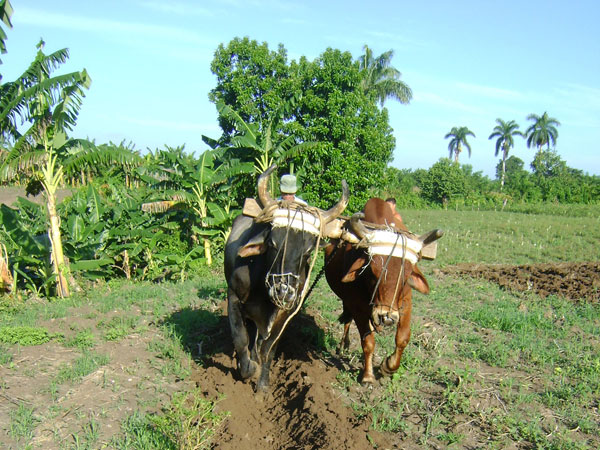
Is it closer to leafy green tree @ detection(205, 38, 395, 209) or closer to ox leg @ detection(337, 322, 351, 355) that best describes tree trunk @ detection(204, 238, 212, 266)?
leafy green tree @ detection(205, 38, 395, 209)

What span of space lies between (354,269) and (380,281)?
0.42 metres

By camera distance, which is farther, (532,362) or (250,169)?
(250,169)

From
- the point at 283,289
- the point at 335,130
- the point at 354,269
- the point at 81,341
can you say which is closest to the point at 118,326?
the point at 81,341

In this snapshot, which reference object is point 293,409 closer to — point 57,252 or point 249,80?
point 57,252

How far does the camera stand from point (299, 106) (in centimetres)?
1788

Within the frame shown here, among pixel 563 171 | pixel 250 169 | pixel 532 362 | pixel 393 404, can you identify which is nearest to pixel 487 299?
pixel 532 362

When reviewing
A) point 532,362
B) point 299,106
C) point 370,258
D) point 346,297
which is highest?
point 299,106

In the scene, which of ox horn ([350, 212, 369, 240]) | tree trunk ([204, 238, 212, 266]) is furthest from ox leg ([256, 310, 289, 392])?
tree trunk ([204, 238, 212, 266])

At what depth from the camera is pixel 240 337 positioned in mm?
5938

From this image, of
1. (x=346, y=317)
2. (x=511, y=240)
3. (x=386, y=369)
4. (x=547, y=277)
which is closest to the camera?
(x=386, y=369)

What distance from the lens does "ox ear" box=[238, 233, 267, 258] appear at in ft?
17.7

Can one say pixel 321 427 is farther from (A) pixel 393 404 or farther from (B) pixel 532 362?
(B) pixel 532 362

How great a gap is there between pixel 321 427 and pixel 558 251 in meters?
14.2

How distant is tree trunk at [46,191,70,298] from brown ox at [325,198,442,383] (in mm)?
7120
